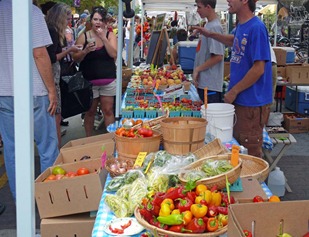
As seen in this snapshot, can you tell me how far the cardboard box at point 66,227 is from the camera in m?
2.84

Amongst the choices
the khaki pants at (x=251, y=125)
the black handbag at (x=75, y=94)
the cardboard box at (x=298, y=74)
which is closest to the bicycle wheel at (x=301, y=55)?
the cardboard box at (x=298, y=74)

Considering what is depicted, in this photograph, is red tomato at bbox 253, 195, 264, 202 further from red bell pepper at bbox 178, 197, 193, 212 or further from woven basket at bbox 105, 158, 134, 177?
woven basket at bbox 105, 158, 134, 177

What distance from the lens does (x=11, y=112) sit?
12.0 ft

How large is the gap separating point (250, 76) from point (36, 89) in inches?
66.5

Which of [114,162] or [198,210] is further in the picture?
[114,162]

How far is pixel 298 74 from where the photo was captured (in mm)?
7141

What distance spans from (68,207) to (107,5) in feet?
74.4

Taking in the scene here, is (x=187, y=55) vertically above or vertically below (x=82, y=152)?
above

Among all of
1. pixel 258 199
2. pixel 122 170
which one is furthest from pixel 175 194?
pixel 122 170

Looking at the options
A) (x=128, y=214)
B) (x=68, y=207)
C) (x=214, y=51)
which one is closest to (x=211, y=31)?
(x=214, y=51)

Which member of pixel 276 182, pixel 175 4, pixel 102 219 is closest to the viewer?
pixel 102 219

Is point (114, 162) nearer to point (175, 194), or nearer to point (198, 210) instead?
point (175, 194)

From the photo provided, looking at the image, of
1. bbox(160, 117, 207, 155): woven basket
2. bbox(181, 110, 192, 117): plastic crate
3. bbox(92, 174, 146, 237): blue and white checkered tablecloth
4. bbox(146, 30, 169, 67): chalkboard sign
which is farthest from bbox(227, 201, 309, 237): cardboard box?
bbox(146, 30, 169, 67): chalkboard sign

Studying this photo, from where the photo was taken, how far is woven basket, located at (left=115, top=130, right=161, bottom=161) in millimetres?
2777
